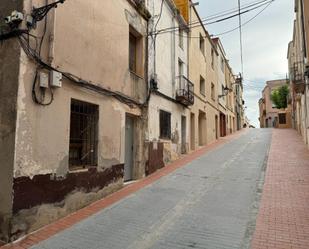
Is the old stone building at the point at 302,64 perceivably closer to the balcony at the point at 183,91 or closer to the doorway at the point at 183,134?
the balcony at the point at 183,91

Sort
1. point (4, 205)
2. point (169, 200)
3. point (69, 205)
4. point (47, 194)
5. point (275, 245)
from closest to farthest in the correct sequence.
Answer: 1. point (275, 245)
2. point (4, 205)
3. point (47, 194)
4. point (69, 205)
5. point (169, 200)

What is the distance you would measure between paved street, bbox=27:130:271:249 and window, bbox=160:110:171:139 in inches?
118

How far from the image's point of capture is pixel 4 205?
4961 millimetres

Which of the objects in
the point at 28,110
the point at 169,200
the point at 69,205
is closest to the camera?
the point at 28,110

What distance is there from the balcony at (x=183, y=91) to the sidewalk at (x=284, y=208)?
513 cm

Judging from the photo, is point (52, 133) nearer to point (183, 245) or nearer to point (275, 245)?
point (183, 245)

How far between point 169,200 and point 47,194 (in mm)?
2882

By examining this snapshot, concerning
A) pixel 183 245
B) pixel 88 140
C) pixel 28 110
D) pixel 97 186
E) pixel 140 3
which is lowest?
pixel 183 245

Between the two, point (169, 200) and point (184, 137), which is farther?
point (184, 137)

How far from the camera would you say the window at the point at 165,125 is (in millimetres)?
12076

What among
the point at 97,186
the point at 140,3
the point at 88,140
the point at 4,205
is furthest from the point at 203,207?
the point at 140,3

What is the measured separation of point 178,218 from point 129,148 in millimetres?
4311

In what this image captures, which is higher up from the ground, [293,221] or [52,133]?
[52,133]

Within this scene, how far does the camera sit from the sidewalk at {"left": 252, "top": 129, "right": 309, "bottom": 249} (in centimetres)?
467
